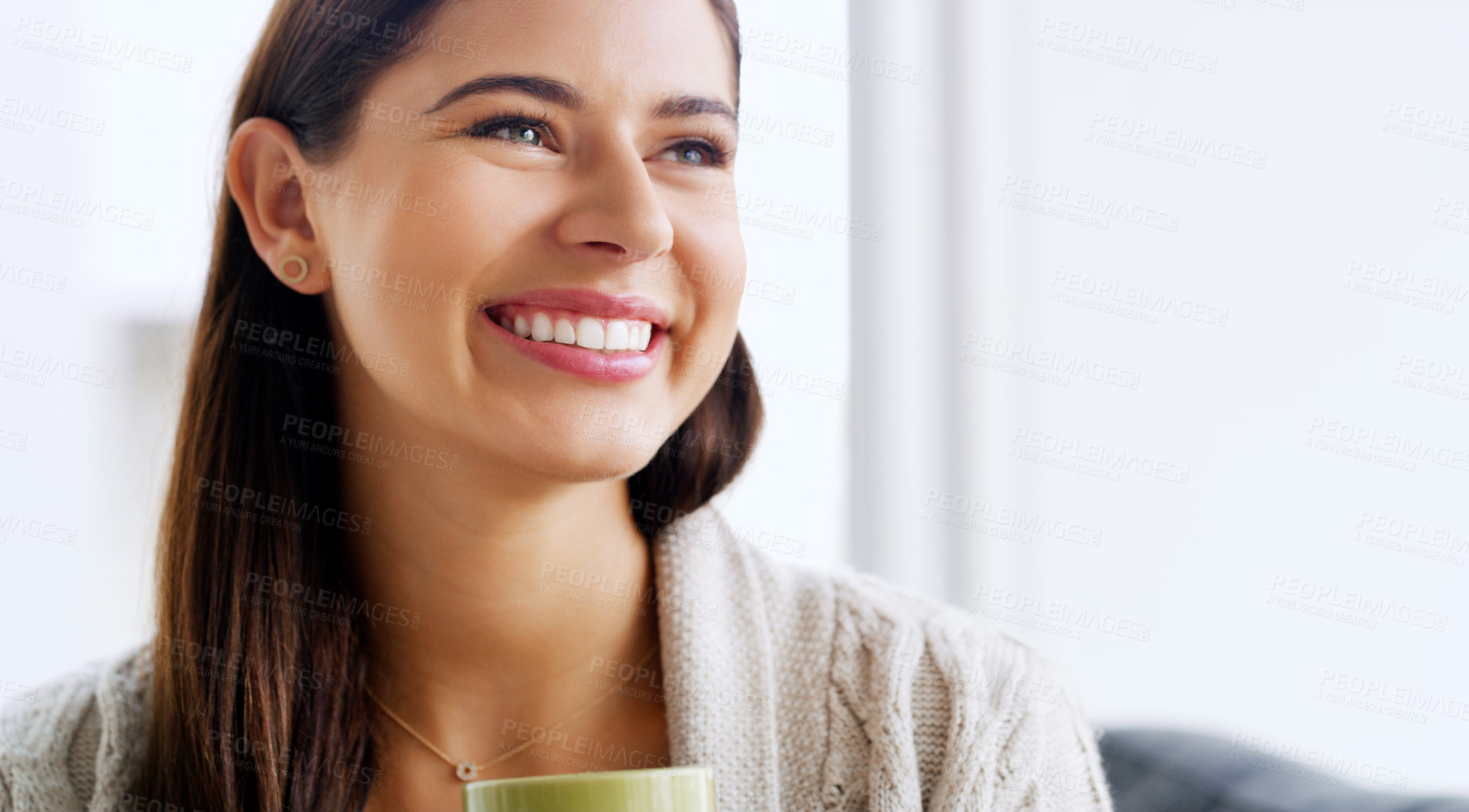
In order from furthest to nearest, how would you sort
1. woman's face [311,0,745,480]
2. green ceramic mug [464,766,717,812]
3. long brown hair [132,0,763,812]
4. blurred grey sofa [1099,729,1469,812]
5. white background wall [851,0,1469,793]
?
white background wall [851,0,1469,793], long brown hair [132,0,763,812], woman's face [311,0,745,480], blurred grey sofa [1099,729,1469,812], green ceramic mug [464,766,717,812]

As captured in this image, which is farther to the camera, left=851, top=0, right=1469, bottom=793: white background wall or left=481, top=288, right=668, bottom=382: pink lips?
left=851, top=0, right=1469, bottom=793: white background wall

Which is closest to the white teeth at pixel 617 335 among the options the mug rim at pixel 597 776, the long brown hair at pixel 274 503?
the long brown hair at pixel 274 503

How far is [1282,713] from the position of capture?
1556 millimetres

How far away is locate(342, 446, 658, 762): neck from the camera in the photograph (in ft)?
3.89

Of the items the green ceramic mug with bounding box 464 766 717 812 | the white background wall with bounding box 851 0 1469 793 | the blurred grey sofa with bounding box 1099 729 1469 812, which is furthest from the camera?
the white background wall with bounding box 851 0 1469 793

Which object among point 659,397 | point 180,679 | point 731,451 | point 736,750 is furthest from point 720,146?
point 180,679

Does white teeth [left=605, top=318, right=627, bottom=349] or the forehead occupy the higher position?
the forehead

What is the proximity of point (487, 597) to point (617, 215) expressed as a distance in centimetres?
45

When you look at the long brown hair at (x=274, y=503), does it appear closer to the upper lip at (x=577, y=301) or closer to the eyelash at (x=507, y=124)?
the eyelash at (x=507, y=124)

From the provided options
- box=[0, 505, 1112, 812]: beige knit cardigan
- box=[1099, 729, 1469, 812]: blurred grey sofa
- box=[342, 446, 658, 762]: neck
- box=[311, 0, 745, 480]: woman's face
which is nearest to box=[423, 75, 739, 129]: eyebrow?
box=[311, 0, 745, 480]: woman's face

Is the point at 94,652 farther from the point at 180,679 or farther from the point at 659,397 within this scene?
the point at 659,397

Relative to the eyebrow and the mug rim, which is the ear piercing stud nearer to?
the eyebrow

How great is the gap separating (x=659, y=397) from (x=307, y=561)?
47 centimetres

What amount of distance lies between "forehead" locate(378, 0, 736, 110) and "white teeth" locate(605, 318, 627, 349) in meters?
0.21
